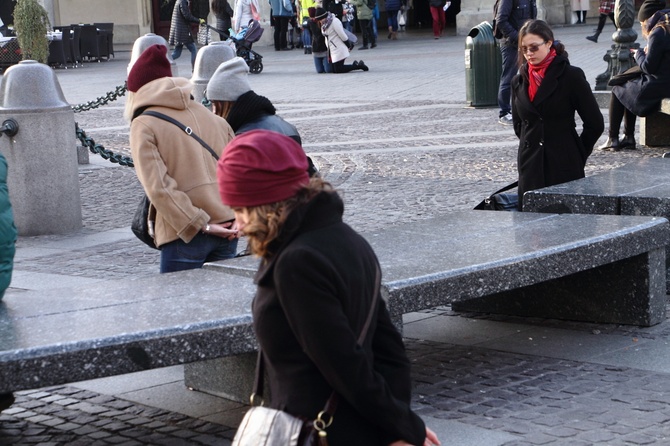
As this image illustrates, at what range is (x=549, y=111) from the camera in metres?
7.10

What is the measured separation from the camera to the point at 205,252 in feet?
18.2

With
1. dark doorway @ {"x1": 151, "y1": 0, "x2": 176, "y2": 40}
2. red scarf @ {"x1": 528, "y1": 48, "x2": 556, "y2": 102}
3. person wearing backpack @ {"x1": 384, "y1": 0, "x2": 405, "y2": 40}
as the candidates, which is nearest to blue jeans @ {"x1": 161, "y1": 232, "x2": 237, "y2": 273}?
red scarf @ {"x1": 528, "y1": 48, "x2": 556, "y2": 102}

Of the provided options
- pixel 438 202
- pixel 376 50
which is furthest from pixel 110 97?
pixel 376 50

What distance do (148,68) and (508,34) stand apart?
9.54m

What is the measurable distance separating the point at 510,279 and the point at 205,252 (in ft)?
4.63

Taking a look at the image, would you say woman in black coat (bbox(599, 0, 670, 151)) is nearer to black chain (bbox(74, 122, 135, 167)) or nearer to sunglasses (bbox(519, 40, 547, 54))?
sunglasses (bbox(519, 40, 547, 54))

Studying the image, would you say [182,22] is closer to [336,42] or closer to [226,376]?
[336,42]

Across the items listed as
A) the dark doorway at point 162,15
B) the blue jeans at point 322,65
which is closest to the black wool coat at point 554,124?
the blue jeans at point 322,65

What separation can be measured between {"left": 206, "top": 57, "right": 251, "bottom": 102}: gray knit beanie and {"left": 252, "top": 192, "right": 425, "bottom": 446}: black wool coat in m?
2.80

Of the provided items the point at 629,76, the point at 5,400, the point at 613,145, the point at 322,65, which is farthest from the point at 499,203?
the point at 322,65

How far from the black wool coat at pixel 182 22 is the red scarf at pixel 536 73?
60.6 feet

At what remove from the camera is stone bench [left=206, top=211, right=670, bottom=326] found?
505cm

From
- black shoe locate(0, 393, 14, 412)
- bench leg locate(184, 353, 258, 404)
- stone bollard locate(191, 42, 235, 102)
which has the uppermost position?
stone bollard locate(191, 42, 235, 102)

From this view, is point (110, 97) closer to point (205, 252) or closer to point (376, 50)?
point (205, 252)
